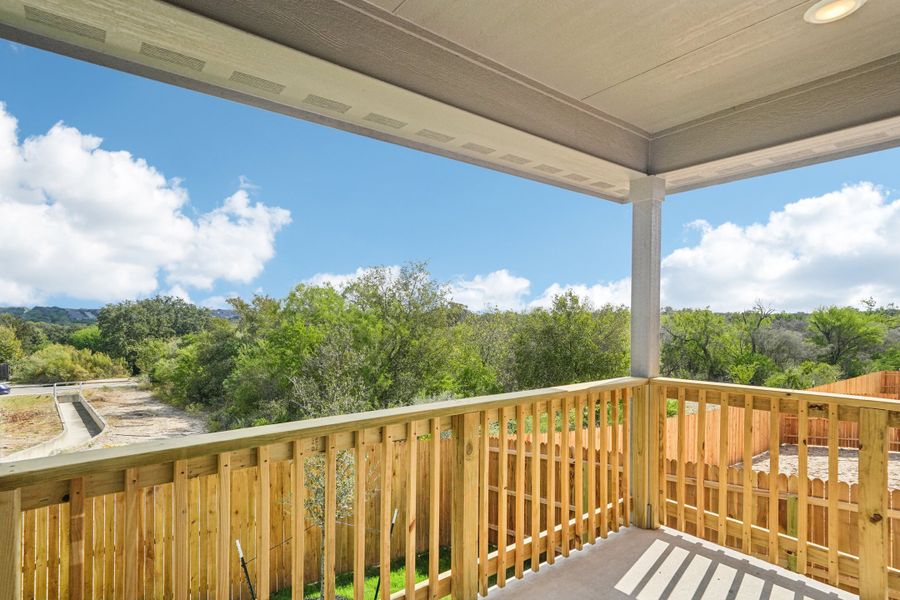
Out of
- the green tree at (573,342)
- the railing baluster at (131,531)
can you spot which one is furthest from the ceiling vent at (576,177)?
the green tree at (573,342)

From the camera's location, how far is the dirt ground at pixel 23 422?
203cm

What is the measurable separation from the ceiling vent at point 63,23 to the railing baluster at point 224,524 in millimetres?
1413

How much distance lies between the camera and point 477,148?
2.59 meters

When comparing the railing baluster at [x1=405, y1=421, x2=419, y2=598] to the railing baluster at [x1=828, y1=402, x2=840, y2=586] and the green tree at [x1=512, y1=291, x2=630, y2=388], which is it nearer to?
the railing baluster at [x1=828, y1=402, x2=840, y2=586]

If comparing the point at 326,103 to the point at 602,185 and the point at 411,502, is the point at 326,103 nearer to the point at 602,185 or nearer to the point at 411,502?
the point at 411,502

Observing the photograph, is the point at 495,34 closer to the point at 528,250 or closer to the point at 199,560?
the point at 199,560

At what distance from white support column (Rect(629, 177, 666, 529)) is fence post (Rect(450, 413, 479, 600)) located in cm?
135

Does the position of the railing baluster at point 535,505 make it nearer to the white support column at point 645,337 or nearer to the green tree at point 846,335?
the white support column at point 645,337

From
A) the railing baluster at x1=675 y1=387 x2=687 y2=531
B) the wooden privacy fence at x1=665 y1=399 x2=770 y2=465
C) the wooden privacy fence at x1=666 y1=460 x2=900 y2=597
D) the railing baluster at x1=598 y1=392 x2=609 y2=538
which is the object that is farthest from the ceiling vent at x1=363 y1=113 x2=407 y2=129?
the wooden privacy fence at x1=665 y1=399 x2=770 y2=465

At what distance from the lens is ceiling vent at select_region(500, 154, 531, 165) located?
8.87 feet

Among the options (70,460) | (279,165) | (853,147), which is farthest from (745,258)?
(70,460)

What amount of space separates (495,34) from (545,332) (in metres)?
8.03

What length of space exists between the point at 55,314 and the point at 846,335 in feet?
25.6

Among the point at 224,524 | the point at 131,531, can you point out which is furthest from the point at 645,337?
the point at 131,531
